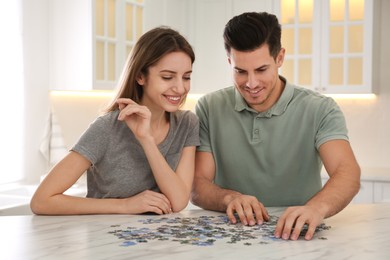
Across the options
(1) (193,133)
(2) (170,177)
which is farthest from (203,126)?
(2) (170,177)

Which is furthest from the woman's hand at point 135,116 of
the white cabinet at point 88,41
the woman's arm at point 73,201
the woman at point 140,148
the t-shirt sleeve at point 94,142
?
the white cabinet at point 88,41

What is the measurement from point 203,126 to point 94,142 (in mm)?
509

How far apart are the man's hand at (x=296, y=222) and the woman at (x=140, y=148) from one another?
52 cm

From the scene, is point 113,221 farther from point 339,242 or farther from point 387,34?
point 387,34

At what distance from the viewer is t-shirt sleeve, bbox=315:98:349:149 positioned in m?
2.31

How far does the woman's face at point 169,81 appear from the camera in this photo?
2.29 metres

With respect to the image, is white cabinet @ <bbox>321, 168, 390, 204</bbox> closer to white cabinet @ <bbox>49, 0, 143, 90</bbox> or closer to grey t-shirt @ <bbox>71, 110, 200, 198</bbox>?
white cabinet @ <bbox>49, 0, 143, 90</bbox>

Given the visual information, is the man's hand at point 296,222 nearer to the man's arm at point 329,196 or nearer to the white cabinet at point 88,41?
the man's arm at point 329,196

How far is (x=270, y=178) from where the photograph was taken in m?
2.47

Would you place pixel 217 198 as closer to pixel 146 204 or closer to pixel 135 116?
pixel 146 204

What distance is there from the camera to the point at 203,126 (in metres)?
2.55

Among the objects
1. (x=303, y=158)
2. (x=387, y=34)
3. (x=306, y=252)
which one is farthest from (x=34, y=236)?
(x=387, y=34)

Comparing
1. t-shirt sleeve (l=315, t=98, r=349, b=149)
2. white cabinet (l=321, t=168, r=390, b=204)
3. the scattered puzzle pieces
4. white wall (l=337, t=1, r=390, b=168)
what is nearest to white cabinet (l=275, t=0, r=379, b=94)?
white wall (l=337, t=1, r=390, b=168)

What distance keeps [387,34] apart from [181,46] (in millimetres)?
3125
